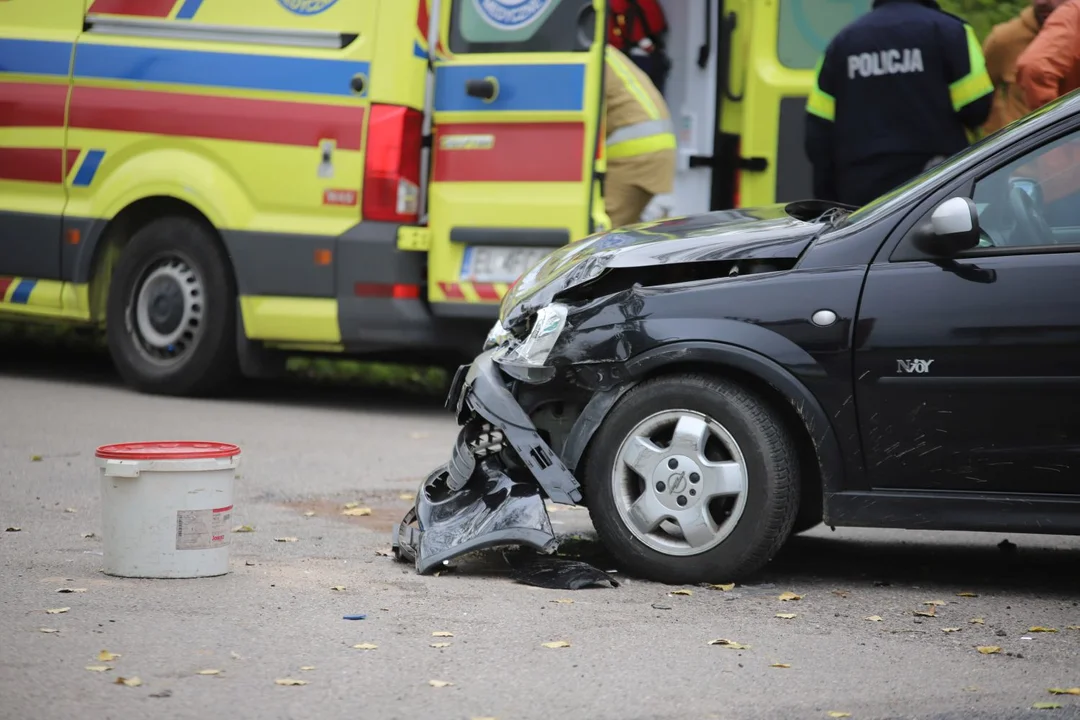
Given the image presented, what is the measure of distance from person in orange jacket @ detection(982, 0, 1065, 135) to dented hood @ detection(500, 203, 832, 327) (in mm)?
3712

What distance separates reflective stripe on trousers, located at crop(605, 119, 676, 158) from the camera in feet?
32.3

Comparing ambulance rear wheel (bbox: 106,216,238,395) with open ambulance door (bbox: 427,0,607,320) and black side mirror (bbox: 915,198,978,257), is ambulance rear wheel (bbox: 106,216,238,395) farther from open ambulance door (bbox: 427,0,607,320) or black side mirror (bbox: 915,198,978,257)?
black side mirror (bbox: 915,198,978,257)

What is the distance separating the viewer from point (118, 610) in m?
4.73

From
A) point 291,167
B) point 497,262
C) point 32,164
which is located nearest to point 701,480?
point 497,262

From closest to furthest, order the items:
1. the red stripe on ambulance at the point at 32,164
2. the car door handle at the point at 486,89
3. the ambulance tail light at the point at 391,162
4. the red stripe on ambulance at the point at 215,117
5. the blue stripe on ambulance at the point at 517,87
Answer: the blue stripe on ambulance at the point at 517,87, the car door handle at the point at 486,89, the ambulance tail light at the point at 391,162, the red stripe on ambulance at the point at 215,117, the red stripe on ambulance at the point at 32,164

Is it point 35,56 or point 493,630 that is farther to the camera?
point 35,56

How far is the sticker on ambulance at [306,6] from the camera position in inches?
357

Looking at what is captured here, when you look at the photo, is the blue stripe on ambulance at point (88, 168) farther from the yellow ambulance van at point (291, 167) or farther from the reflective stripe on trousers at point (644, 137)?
the reflective stripe on trousers at point (644, 137)

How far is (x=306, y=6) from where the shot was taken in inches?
359

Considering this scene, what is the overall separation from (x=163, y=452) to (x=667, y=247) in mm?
1720

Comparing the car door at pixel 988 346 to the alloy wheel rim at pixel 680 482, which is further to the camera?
the alloy wheel rim at pixel 680 482

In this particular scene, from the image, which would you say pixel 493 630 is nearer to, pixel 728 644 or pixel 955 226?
pixel 728 644

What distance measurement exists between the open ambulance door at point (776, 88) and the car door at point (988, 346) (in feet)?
15.2

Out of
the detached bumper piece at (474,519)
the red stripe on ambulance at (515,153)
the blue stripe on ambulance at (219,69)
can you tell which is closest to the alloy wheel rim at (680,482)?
the detached bumper piece at (474,519)
